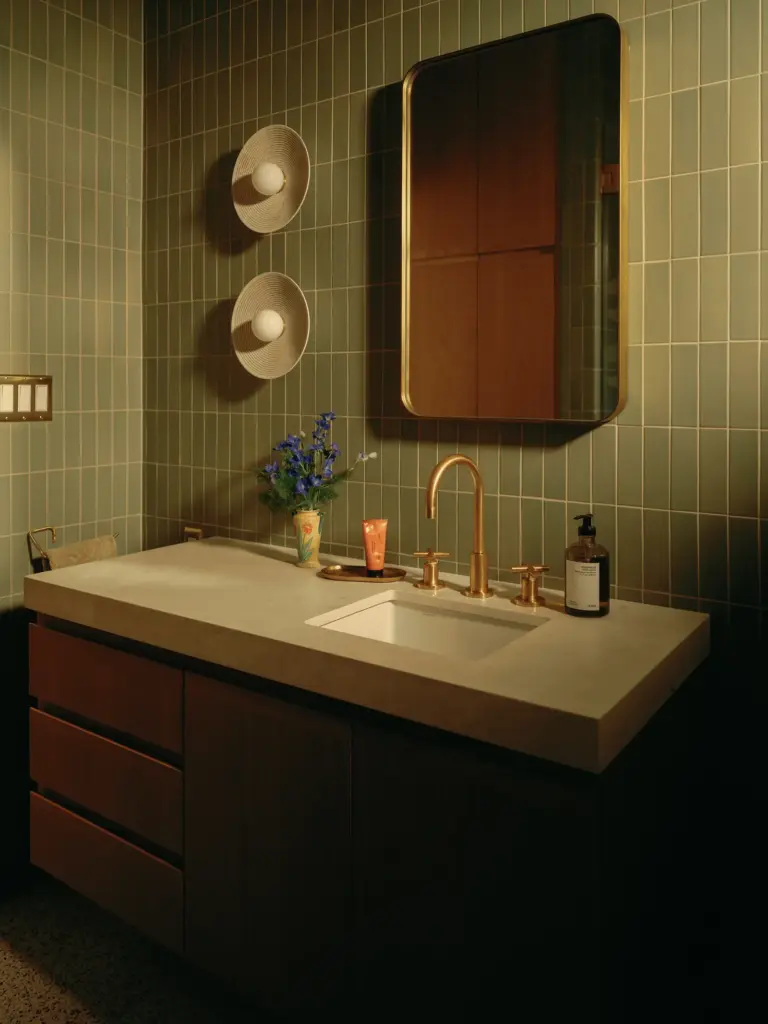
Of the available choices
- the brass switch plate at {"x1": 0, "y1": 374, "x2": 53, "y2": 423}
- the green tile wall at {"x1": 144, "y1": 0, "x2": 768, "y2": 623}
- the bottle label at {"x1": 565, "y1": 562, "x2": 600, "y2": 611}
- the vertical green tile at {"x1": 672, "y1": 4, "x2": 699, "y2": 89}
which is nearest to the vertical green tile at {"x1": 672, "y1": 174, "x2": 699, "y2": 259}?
the green tile wall at {"x1": 144, "y1": 0, "x2": 768, "y2": 623}

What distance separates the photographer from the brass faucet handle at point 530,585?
1.59m

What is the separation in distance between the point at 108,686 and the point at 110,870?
0.38 metres

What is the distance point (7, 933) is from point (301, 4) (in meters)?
2.32

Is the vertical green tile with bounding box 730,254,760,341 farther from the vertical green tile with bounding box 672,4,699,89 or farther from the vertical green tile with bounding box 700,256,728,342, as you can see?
the vertical green tile with bounding box 672,4,699,89

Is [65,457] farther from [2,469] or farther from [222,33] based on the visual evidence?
[222,33]

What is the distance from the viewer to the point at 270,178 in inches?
79.4

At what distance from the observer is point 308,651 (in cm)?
131

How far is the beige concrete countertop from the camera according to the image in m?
1.08

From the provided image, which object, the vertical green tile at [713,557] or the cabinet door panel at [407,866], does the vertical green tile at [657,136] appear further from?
the cabinet door panel at [407,866]

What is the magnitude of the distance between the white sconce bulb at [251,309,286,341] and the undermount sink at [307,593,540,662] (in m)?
0.77

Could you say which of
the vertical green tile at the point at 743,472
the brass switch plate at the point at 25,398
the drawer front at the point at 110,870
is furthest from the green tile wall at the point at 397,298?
the drawer front at the point at 110,870

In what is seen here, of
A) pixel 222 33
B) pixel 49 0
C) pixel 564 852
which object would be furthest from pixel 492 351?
pixel 49 0

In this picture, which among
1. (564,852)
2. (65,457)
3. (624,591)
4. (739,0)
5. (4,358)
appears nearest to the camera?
(564,852)

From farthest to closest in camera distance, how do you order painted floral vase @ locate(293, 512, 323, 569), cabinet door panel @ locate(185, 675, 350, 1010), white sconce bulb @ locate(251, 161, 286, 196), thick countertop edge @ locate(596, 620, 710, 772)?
white sconce bulb @ locate(251, 161, 286, 196) → painted floral vase @ locate(293, 512, 323, 569) → cabinet door panel @ locate(185, 675, 350, 1010) → thick countertop edge @ locate(596, 620, 710, 772)
